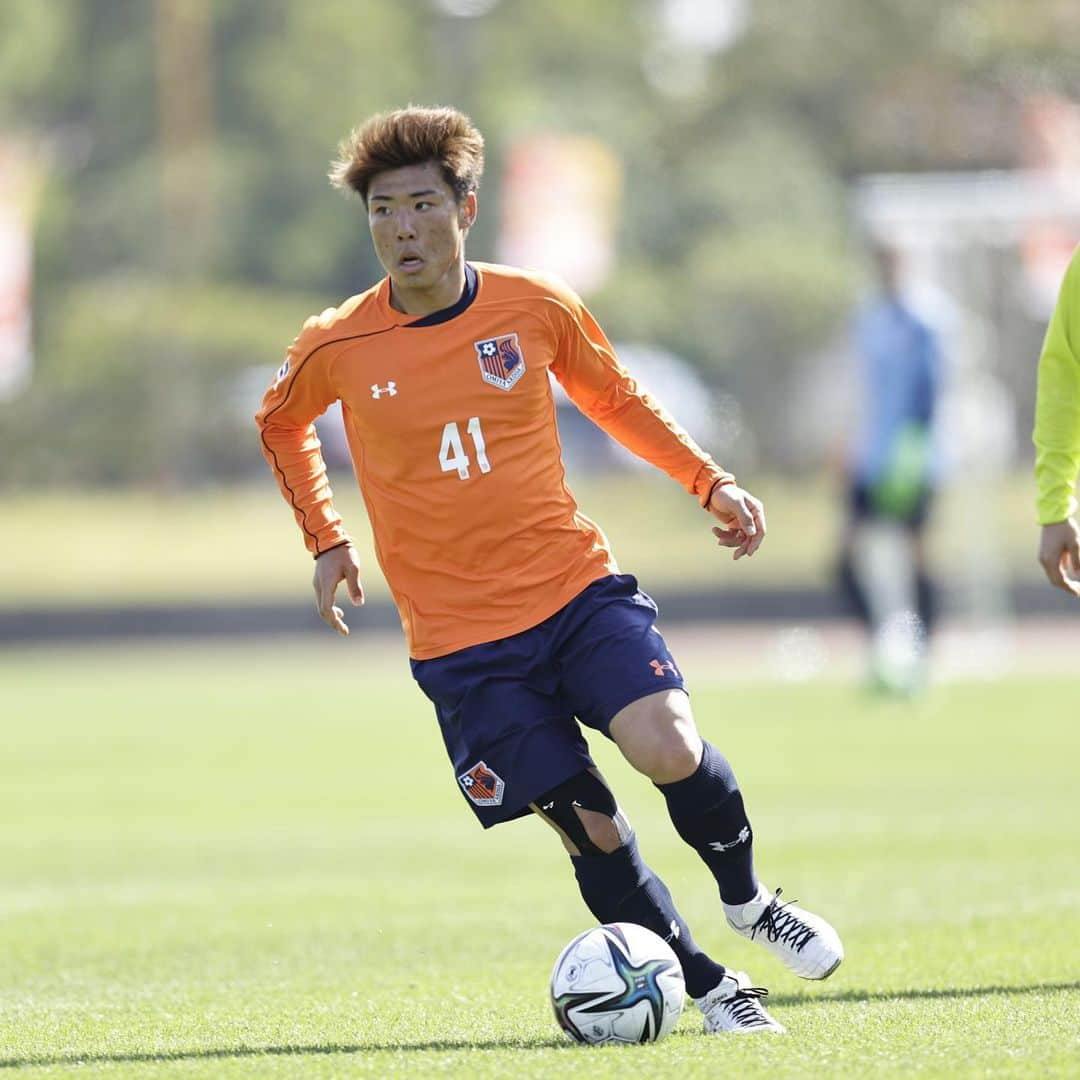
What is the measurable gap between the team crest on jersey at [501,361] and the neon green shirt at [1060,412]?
158cm

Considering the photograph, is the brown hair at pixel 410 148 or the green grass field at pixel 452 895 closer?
the green grass field at pixel 452 895

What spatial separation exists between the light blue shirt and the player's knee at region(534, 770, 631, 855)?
385 inches

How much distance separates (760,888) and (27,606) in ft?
92.1

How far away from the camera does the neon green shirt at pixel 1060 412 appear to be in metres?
6.31

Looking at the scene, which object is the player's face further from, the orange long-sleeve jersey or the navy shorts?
the navy shorts

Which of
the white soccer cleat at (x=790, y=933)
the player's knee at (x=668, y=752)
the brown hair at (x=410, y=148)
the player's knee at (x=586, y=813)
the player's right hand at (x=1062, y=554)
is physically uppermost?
the brown hair at (x=410, y=148)

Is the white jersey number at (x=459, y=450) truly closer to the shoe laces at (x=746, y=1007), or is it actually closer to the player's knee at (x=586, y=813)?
the player's knee at (x=586, y=813)

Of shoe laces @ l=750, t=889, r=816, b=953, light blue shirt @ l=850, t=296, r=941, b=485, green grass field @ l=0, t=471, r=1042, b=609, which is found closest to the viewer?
shoe laces @ l=750, t=889, r=816, b=953

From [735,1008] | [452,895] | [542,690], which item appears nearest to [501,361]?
[542,690]

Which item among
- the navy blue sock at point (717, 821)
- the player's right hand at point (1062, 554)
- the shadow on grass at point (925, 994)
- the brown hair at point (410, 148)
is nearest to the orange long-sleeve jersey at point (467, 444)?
the brown hair at point (410, 148)

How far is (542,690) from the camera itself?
5656 millimetres

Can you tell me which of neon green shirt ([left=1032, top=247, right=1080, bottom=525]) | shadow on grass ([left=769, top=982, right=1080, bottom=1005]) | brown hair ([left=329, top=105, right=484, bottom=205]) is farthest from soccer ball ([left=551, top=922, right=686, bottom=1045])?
brown hair ([left=329, top=105, right=484, bottom=205])

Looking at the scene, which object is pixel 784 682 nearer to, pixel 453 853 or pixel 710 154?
pixel 453 853

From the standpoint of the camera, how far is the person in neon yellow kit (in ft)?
20.5
